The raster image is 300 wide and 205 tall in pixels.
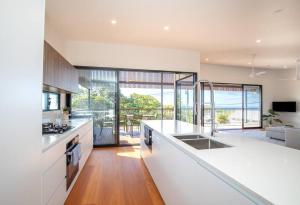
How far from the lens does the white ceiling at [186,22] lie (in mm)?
2879

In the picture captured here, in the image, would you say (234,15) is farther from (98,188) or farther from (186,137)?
(98,188)

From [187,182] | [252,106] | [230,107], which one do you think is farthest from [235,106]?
[187,182]

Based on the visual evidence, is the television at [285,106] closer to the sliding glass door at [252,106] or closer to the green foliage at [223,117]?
the sliding glass door at [252,106]

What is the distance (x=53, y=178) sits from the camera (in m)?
1.68

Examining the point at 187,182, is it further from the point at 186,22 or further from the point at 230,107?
the point at 230,107

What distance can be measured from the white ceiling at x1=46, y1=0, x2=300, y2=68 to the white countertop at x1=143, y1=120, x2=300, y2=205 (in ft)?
8.24

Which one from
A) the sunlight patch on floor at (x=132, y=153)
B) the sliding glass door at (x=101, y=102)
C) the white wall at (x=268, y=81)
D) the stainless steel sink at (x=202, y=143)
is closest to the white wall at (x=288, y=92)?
the white wall at (x=268, y=81)

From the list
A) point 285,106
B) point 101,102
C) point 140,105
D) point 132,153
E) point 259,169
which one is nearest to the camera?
point 259,169

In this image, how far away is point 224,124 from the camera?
8133 millimetres

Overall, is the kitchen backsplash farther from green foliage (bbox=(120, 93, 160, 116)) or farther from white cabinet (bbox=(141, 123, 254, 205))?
green foliage (bbox=(120, 93, 160, 116))

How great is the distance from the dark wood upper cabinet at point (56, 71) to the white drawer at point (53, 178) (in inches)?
41.8

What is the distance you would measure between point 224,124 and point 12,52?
8568 millimetres

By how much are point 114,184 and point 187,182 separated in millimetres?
1637

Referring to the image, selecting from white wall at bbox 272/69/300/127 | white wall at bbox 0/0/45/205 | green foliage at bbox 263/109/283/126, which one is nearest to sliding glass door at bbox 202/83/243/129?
green foliage at bbox 263/109/283/126
